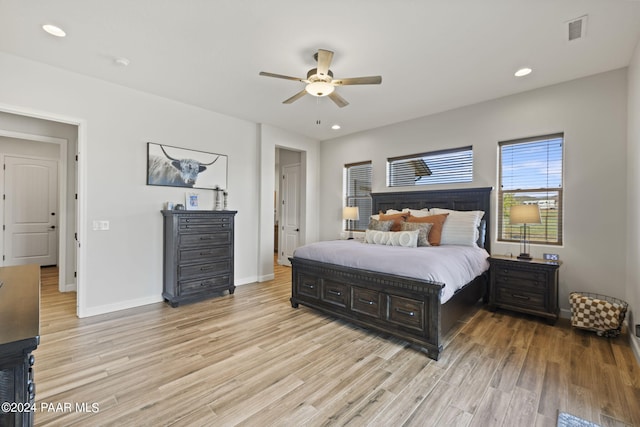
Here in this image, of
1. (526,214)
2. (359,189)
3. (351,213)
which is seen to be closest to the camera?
(526,214)

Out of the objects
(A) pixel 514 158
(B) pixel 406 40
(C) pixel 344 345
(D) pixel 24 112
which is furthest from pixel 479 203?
(D) pixel 24 112

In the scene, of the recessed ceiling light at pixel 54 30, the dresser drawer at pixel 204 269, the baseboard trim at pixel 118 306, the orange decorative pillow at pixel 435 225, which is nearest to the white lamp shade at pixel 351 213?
the orange decorative pillow at pixel 435 225

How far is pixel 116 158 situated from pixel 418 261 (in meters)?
3.91

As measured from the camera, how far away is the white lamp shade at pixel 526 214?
326cm

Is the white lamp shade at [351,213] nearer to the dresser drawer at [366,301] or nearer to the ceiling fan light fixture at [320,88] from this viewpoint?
the dresser drawer at [366,301]

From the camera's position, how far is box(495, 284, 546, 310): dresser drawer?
3238 mm

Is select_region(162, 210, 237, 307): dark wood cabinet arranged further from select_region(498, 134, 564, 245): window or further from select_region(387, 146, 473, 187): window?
select_region(498, 134, 564, 245): window

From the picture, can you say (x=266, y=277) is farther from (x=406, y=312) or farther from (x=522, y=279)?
(x=522, y=279)

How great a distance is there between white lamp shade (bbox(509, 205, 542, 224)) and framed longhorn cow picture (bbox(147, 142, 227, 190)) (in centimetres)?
420

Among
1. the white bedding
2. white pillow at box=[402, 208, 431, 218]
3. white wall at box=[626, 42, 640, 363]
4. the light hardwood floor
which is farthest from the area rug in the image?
white pillow at box=[402, 208, 431, 218]

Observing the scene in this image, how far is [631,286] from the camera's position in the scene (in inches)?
109

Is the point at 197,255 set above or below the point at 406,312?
above

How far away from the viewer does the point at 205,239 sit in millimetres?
4074

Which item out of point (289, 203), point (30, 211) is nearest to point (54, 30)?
point (289, 203)
